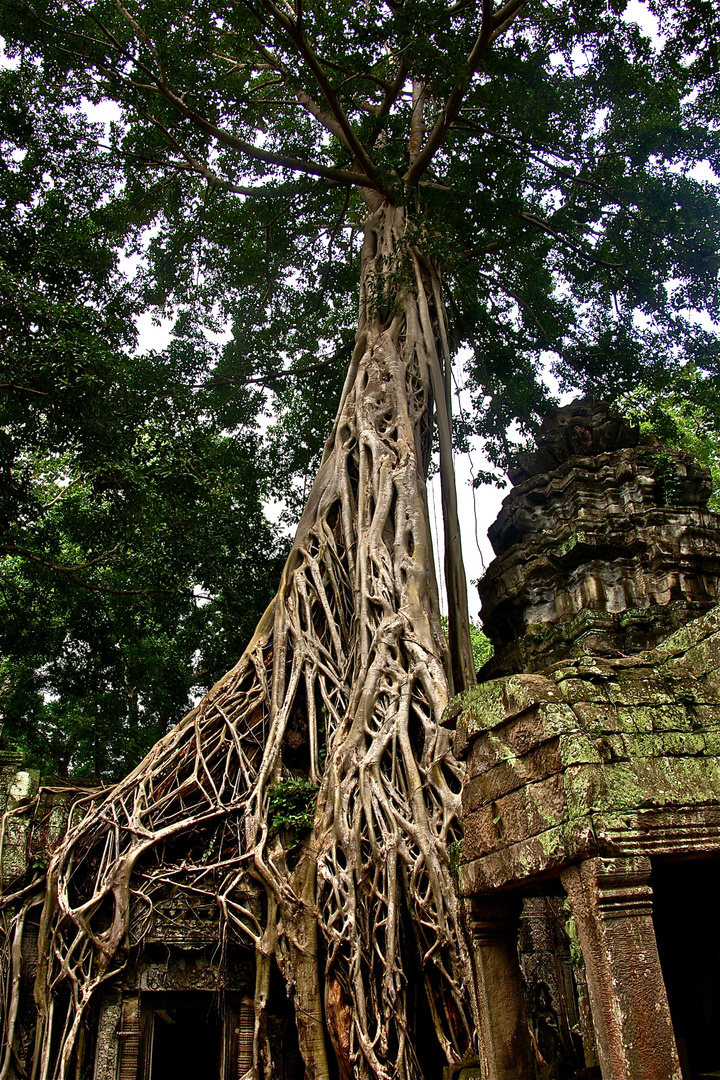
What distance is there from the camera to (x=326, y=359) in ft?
35.2

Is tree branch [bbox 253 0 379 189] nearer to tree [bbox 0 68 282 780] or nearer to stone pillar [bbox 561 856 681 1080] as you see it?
tree [bbox 0 68 282 780]

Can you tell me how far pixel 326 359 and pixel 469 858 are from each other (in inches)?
341

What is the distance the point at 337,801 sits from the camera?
15.7 ft

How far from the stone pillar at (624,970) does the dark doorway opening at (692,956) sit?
0.89 m

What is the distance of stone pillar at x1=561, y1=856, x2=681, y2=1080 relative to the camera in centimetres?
210

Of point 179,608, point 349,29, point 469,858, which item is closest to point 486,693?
point 469,858

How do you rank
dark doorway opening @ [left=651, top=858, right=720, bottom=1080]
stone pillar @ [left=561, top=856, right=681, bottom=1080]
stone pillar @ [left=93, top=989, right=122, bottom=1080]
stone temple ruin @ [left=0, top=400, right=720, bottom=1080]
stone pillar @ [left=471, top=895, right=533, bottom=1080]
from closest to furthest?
stone pillar @ [left=561, top=856, right=681, bottom=1080]
stone temple ruin @ [left=0, top=400, right=720, bottom=1080]
stone pillar @ [left=471, top=895, right=533, bottom=1080]
dark doorway opening @ [left=651, top=858, right=720, bottom=1080]
stone pillar @ [left=93, top=989, right=122, bottom=1080]

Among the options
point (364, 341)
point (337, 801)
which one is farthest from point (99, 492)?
point (337, 801)

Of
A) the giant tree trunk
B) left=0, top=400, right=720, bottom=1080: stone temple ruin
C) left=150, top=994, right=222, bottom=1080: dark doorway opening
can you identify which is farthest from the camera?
left=150, top=994, right=222, bottom=1080: dark doorway opening

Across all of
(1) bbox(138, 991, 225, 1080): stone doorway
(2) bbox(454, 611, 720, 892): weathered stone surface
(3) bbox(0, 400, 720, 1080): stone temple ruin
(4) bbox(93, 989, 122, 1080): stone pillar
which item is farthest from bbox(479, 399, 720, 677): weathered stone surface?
(1) bbox(138, 991, 225, 1080): stone doorway

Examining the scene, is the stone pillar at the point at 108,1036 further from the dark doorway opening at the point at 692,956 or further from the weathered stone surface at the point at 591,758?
the dark doorway opening at the point at 692,956

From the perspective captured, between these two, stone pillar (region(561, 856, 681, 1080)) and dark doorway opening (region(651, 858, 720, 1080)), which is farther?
dark doorway opening (region(651, 858, 720, 1080))

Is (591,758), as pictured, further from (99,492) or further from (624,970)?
(99,492)

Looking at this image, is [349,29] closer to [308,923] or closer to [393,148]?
[393,148]
